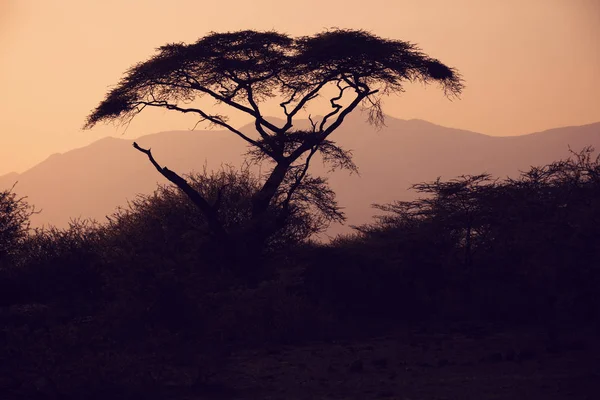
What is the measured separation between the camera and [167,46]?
22.9 meters

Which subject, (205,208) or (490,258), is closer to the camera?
(490,258)

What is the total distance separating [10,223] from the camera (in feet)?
65.7

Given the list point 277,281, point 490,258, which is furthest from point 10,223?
point 490,258

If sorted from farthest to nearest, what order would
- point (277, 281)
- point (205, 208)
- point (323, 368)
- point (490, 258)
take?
point (205, 208) → point (277, 281) → point (490, 258) → point (323, 368)

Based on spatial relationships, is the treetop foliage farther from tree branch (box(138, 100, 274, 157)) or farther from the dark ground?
the dark ground

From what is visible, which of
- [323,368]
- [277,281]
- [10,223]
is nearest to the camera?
[323,368]

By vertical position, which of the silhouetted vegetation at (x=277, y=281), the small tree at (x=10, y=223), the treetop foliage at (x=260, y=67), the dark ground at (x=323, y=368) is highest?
the treetop foliage at (x=260, y=67)

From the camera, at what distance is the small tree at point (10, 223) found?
19.8m

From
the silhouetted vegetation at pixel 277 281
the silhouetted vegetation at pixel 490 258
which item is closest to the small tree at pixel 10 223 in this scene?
the silhouetted vegetation at pixel 277 281

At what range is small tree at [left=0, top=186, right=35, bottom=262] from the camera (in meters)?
19.8

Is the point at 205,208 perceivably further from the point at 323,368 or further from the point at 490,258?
the point at 323,368

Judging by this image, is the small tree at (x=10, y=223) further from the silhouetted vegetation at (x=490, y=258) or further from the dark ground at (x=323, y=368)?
the silhouetted vegetation at (x=490, y=258)

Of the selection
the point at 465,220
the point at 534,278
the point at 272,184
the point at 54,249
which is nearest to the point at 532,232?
the point at 534,278

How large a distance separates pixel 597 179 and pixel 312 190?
9.23m
